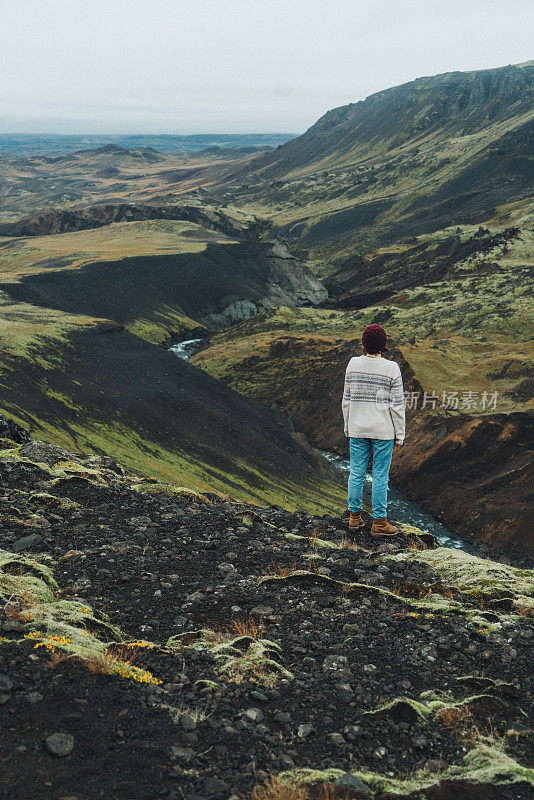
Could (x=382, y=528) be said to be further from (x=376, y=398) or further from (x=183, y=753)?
(x=183, y=753)

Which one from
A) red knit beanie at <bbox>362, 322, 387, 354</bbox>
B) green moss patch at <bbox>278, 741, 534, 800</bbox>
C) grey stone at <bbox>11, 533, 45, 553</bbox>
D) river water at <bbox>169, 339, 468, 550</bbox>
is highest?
red knit beanie at <bbox>362, 322, 387, 354</bbox>

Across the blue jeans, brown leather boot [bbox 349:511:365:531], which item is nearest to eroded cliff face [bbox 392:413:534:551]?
brown leather boot [bbox 349:511:365:531]

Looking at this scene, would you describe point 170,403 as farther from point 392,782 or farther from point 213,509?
point 392,782

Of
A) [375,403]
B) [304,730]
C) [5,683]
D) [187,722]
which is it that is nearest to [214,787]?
[187,722]

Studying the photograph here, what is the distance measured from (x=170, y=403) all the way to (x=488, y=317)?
1940 inches

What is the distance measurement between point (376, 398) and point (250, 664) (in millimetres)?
5150

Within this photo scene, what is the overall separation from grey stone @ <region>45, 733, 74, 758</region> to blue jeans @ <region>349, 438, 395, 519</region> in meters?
6.65

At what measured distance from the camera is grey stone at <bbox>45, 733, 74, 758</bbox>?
4.35 meters

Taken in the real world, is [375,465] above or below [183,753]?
above

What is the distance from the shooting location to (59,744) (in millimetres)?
4422

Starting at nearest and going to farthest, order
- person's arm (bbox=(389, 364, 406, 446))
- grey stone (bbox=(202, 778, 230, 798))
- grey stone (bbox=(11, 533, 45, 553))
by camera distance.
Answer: grey stone (bbox=(202, 778, 230, 798))
grey stone (bbox=(11, 533, 45, 553))
person's arm (bbox=(389, 364, 406, 446))

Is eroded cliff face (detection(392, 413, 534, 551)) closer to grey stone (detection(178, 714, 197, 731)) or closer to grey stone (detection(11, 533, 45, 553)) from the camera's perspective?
grey stone (detection(11, 533, 45, 553))

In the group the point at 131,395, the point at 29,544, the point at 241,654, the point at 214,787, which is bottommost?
the point at 131,395

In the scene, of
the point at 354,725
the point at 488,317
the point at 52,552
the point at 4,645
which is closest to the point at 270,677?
the point at 354,725
